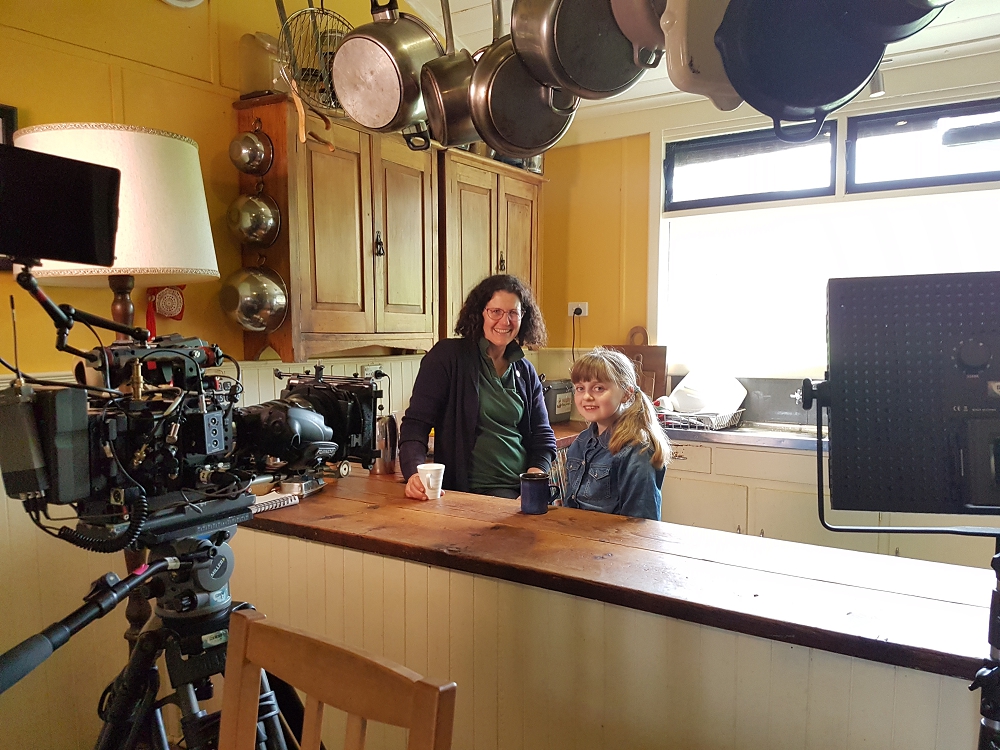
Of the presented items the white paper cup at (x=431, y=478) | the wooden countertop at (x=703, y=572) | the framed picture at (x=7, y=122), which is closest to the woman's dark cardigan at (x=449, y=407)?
the white paper cup at (x=431, y=478)

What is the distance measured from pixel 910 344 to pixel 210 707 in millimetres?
1721

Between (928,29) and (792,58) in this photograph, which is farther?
(928,29)

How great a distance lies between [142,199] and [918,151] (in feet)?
10.7

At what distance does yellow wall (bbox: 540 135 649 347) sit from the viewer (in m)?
3.68

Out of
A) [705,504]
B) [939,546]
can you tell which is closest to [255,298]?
[705,504]

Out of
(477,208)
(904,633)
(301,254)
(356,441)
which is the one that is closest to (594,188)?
(477,208)

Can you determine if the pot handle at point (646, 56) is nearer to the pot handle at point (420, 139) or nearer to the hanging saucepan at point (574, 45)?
the hanging saucepan at point (574, 45)

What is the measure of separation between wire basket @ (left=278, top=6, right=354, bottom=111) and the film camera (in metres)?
1.14

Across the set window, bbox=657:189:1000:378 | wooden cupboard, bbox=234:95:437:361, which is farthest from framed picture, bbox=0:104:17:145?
window, bbox=657:189:1000:378

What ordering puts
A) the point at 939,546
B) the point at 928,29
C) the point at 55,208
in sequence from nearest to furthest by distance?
the point at 55,208
the point at 939,546
the point at 928,29

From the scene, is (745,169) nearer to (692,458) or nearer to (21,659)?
(692,458)

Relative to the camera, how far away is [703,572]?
1.16m

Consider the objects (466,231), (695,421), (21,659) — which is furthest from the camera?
(695,421)

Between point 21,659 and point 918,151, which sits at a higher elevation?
point 918,151
